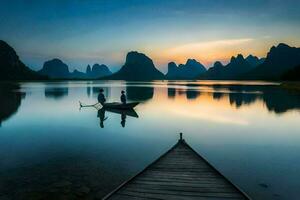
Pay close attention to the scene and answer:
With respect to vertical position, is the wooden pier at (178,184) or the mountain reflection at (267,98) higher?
the mountain reflection at (267,98)

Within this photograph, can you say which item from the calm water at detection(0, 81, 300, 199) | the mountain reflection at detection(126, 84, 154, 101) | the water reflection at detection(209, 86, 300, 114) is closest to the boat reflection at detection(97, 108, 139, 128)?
the calm water at detection(0, 81, 300, 199)

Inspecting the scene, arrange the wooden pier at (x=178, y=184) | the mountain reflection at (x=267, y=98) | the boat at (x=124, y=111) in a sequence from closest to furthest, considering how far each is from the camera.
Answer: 1. the wooden pier at (x=178, y=184)
2. the boat at (x=124, y=111)
3. the mountain reflection at (x=267, y=98)

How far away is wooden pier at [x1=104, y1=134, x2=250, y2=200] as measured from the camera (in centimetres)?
868

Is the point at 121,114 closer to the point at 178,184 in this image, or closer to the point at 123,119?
the point at 123,119

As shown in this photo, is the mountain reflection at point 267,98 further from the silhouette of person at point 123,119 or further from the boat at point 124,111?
the silhouette of person at point 123,119

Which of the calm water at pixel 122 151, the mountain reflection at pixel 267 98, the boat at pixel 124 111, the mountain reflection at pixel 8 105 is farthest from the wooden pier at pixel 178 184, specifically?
the mountain reflection at pixel 267 98

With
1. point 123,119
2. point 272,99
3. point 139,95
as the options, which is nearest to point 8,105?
point 123,119

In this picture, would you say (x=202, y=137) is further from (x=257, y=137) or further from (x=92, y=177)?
(x=92, y=177)

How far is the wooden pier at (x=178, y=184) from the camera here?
8.68 meters

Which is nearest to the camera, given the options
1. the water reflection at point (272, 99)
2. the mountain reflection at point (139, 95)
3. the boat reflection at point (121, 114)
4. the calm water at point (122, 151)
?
the calm water at point (122, 151)

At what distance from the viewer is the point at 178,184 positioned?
378 inches

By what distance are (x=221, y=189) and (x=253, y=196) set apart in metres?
2.95

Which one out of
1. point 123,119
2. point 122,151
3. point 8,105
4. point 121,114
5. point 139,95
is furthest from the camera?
point 139,95

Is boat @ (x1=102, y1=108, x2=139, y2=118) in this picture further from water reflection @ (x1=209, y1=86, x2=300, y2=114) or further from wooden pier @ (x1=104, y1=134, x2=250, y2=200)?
wooden pier @ (x1=104, y1=134, x2=250, y2=200)
